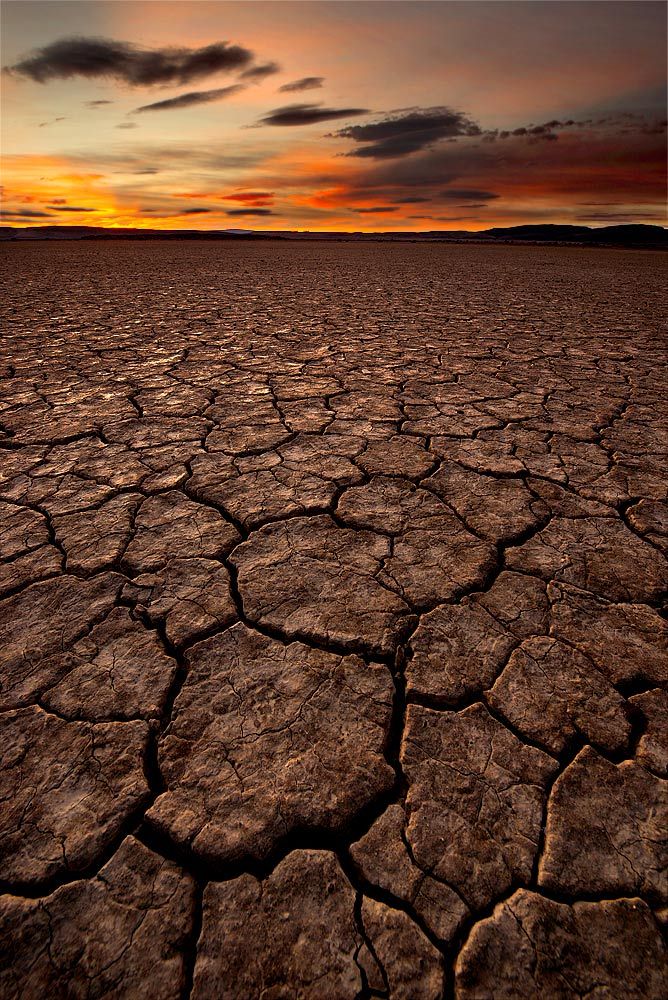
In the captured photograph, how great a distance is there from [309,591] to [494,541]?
2.22 ft

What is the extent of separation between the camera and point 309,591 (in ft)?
4.82

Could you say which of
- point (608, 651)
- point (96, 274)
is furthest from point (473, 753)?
point (96, 274)

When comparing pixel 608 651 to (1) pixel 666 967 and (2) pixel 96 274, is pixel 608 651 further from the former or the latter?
(2) pixel 96 274

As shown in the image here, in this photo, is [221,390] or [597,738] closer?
[597,738]

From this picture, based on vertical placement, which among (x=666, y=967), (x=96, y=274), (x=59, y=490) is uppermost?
(x=96, y=274)

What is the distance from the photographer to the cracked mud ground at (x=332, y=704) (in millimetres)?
774

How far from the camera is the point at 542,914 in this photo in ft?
2.63

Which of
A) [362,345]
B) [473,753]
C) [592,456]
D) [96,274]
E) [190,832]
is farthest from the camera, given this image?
[96,274]

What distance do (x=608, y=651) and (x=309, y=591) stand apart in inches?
32.6

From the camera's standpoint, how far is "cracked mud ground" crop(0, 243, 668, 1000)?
30.5 inches

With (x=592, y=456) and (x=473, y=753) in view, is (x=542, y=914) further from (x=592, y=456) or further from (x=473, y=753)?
(x=592, y=456)

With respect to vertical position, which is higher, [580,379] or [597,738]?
[580,379]

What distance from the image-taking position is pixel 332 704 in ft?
3.72

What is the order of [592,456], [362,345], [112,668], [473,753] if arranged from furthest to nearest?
[362,345], [592,456], [112,668], [473,753]
